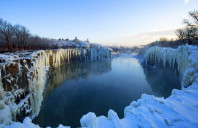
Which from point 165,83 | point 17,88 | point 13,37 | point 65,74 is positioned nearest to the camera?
point 17,88

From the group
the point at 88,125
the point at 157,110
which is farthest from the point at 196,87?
the point at 88,125

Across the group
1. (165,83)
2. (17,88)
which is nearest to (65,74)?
(17,88)

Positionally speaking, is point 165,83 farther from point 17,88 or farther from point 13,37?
point 13,37

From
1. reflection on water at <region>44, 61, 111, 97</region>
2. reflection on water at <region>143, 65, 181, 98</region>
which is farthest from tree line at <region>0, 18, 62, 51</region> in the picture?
reflection on water at <region>143, 65, 181, 98</region>

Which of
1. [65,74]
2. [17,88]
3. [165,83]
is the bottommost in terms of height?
[165,83]

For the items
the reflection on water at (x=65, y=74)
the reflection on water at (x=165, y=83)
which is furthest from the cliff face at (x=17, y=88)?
the reflection on water at (x=165, y=83)

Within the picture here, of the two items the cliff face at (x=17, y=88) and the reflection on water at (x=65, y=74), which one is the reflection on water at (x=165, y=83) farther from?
the cliff face at (x=17, y=88)

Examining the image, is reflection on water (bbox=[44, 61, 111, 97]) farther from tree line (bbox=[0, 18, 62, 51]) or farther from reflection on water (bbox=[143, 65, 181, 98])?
reflection on water (bbox=[143, 65, 181, 98])

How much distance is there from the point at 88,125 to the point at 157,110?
7.37ft

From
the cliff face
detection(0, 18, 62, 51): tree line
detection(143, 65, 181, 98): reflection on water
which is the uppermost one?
detection(0, 18, 62, 51): tree line

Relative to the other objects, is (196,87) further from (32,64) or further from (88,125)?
(32,64)

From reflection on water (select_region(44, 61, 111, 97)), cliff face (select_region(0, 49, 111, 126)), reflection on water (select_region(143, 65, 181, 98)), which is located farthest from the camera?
reflection on water (select_region(44, 61, 111, 97))

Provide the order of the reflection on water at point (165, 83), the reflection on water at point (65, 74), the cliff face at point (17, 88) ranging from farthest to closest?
the reflection on water at point (65, 74), the reflection on water at point (165, 83), the cliff face at point (17, 88)

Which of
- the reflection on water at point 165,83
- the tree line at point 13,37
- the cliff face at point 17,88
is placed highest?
the tree line at point 13,37
